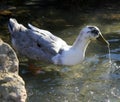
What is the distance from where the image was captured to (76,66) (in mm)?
8133

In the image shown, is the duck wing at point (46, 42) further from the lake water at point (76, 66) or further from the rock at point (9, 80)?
the rock at point (9, 80)

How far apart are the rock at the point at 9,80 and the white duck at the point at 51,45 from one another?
2.19 metres

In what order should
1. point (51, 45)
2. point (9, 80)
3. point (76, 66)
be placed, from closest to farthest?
point (9, 80), point (51, 45), point (76, 66)

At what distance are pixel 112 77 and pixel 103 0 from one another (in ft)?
16.0

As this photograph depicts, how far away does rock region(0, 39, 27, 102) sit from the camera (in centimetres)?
521

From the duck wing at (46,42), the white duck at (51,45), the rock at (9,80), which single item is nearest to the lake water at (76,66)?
the white duck at (51,45)

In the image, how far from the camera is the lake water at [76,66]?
6.94 m

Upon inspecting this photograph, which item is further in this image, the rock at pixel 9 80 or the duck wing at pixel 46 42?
the duck wing at pixel 46 42

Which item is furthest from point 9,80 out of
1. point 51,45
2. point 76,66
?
point 76,66

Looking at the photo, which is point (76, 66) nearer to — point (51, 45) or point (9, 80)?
point (51, 45)

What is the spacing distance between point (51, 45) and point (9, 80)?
2715 mm

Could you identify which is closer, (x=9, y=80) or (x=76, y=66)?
(x=9, y=80)

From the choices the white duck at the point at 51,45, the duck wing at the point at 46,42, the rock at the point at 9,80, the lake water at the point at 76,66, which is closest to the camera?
the rock at the point at 9,80

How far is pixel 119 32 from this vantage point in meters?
9.64
